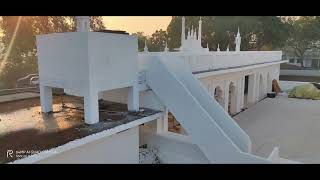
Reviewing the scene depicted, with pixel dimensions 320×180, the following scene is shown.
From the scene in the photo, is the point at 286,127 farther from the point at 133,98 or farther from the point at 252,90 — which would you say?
the point at 133,98

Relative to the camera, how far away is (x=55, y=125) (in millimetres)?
7020

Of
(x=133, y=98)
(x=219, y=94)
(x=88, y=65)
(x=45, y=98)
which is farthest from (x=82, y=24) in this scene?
(x=219, y=94)

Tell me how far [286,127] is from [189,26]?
16940mm

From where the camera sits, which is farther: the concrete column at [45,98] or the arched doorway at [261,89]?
the arched doorway at [261,89]

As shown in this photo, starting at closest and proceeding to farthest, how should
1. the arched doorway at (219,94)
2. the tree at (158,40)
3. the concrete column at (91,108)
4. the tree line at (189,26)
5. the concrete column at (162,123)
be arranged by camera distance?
the concrete column at (91,108) → the concrete column at (162,123) → the arched doorway at (219,94) → the tree line at (189,26) → the tree at (158,40)

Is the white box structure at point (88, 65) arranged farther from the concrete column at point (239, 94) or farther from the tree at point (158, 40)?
the tree at point (158, 40)

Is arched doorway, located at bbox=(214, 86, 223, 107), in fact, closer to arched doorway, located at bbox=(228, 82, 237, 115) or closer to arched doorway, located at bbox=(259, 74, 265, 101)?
arched doorway, located at bbox=(228, 82, 237, 115)

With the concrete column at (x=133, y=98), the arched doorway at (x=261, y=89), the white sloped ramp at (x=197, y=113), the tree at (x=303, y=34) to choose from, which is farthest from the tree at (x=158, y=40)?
the concrete column at (x=133, y=98)

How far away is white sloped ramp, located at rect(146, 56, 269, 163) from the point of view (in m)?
7.26

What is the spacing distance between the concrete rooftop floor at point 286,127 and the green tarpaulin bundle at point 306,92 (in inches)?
43.0

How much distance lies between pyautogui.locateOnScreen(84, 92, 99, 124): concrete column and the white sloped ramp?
6.70 ft

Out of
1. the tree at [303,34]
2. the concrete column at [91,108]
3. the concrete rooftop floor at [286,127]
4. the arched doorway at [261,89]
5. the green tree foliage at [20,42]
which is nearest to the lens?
the concrete column at [91,108]

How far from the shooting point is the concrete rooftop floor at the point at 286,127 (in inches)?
382
